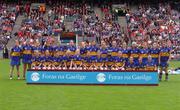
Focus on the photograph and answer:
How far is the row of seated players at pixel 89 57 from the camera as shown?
2545cm

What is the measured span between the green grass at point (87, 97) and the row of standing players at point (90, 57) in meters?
1.91

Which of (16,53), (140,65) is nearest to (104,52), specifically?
(140,65)

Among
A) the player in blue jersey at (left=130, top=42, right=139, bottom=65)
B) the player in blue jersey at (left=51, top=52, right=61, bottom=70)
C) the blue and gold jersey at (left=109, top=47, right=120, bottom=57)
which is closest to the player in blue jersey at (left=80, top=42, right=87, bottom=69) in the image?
the player in blue jersey at (left=51, top=52, right=61, bottom=70)

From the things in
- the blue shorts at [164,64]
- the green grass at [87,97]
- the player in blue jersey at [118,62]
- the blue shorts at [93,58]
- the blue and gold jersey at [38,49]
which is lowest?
the green grass at [87,97]

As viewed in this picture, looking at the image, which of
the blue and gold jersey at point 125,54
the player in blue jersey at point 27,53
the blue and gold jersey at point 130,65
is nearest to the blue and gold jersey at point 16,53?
the player in blue jersey at point 27,53

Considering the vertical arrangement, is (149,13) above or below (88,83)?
above

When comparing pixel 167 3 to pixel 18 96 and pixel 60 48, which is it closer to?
pixel 60 48

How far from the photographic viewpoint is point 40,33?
52.2m

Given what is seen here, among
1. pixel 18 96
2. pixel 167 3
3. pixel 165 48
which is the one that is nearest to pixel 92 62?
pixel 165 48

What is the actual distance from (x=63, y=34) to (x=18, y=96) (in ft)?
107

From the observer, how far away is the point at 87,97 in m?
19.2

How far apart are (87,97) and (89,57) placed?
21.1 ft

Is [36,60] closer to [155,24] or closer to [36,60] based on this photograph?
[36,60]

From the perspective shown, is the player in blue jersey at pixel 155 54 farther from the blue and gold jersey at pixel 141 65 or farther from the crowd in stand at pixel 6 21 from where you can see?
the crowd in stand at pixel 6 21
